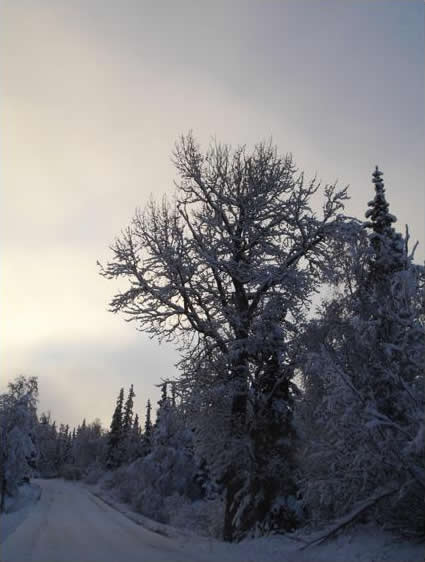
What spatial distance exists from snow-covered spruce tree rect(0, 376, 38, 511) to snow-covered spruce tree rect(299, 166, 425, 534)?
30835mm

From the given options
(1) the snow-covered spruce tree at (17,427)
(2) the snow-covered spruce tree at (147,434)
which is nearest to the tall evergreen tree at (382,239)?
(1) the snow-covered spruce tree at (17,427)

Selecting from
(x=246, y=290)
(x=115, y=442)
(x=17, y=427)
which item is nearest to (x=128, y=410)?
(x=115, y=442)

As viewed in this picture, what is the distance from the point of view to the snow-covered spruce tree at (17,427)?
34.7 metres

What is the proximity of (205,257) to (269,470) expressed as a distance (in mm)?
6269

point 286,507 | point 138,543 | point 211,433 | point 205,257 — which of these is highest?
point 205,257

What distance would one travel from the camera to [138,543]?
459 inches

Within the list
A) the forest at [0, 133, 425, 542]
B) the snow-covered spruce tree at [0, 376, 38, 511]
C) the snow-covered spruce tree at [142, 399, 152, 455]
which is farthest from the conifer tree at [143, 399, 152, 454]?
the forest at [0, 133, 425, 542]

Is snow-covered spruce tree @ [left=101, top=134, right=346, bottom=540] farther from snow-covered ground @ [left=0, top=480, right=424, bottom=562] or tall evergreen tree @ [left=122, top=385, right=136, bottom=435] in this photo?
tall evergreen tree @ [left=122, top=385, right=136, bottom=435]

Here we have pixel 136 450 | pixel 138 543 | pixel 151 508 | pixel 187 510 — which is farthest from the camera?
pixel 136 450

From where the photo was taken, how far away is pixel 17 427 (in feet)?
125

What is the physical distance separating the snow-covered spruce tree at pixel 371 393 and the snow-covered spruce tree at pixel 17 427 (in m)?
30.8

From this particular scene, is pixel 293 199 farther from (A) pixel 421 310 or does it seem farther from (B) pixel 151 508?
(B) pixel 151 508

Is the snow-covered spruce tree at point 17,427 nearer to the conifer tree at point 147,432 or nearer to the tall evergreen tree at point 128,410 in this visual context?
the conifer tree at point 147,432

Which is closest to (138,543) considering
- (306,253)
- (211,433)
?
(211,433)
